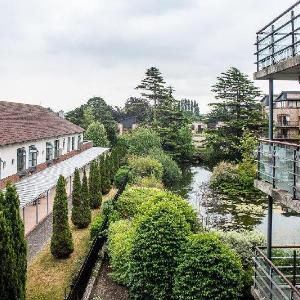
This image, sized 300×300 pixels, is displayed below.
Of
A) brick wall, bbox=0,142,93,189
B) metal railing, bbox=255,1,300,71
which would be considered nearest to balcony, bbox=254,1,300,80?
metal railing, bbox=255,1,300,71

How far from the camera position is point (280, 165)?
27.6ft

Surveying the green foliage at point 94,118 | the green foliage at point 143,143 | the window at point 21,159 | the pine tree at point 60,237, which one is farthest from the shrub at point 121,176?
the green foliage at point 94,118

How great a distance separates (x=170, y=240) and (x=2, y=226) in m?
5.42

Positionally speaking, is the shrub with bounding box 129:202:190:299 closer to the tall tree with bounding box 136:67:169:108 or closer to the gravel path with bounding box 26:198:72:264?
the gravel path with bounding box 26:198:72:264

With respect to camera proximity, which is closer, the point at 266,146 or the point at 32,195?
the point at 266,146

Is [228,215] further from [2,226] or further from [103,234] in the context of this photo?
[2,226]

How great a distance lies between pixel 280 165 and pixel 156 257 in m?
6.43

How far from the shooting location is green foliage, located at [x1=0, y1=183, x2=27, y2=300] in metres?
10.5

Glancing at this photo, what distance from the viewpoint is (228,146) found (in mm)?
58562

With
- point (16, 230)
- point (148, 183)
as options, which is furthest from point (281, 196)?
point (148, 183)

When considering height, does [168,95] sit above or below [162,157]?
above

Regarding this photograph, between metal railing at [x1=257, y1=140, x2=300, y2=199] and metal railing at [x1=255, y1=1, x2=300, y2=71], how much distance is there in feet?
6.04

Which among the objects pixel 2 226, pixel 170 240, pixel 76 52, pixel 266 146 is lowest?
pixel 170 240

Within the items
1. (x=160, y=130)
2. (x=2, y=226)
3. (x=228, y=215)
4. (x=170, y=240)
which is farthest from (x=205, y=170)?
(x=2, y=226)
